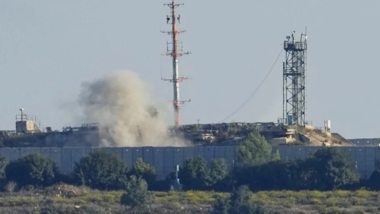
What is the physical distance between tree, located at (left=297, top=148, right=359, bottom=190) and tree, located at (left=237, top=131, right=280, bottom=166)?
4344 millimetres

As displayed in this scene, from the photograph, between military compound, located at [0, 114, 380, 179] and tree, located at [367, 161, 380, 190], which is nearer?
tree, located at [367, 161, 380, 190]

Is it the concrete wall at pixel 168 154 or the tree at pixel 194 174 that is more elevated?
the concrete wall at pixel 168 154

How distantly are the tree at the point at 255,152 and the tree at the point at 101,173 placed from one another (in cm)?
598

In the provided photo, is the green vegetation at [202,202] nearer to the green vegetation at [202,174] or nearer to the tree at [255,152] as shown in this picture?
the green vegetation at [202,174]

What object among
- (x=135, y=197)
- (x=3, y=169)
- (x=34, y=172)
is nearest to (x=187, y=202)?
(x=135, y=197)

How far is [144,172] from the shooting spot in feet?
323

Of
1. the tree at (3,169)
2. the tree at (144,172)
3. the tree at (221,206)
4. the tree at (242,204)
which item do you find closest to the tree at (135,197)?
the tree at (221,206)

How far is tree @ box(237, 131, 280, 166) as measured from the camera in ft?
328

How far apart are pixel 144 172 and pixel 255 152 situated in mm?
5945

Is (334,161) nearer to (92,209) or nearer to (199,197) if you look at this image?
(199,197)

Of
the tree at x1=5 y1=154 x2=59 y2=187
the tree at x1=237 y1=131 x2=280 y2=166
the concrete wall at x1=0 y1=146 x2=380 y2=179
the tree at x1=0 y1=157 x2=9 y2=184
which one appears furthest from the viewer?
the concrete wall at x1=0 y1=146 x2=380 y2=179

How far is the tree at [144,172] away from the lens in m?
98.1

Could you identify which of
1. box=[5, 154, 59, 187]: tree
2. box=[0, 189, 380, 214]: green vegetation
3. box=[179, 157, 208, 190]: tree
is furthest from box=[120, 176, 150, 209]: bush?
box=[5, 154, 59, 187]: tree

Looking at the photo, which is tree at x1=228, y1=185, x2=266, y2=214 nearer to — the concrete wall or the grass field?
the grass field
